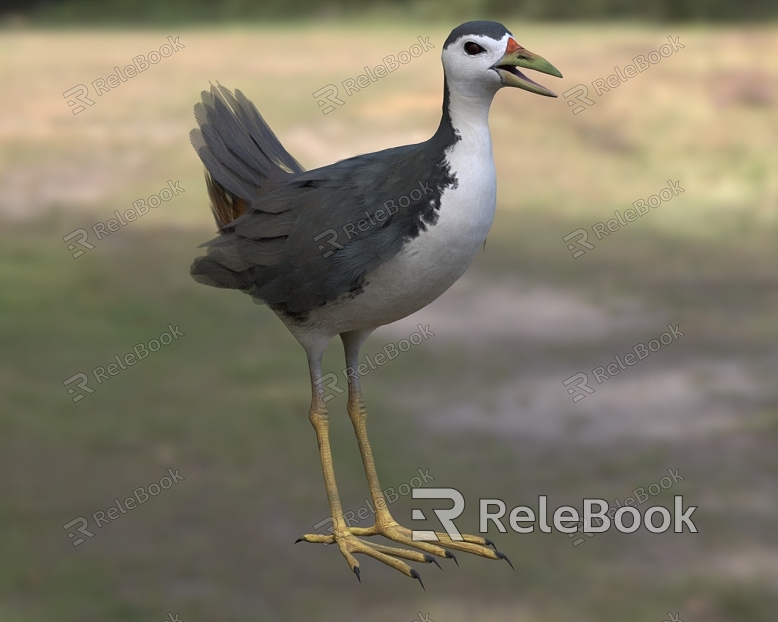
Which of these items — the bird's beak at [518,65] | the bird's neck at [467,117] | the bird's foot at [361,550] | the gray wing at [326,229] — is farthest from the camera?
the bird's foot at [361,550]

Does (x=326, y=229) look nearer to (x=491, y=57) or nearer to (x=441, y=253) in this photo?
(x=441, y=253)

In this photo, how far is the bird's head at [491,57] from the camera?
2801mm

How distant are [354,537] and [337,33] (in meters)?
19.9

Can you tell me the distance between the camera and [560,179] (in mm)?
15266

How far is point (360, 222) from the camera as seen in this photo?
3.16 meters

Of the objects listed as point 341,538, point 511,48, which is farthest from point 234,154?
point 341,538

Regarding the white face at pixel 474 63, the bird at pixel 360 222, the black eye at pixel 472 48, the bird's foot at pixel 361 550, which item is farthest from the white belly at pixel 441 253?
the bird's foot at pixel 361 550

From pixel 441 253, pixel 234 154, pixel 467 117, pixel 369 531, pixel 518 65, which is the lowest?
pixel 369 531

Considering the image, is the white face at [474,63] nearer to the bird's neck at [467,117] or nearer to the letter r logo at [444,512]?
the bird's neck at [467,117]

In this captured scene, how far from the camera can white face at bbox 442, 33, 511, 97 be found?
2832 millimetres

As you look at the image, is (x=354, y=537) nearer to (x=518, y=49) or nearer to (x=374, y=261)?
(x=374, y=261)

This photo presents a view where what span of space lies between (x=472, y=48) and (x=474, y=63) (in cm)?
4

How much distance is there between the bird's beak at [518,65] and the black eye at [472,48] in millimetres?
61

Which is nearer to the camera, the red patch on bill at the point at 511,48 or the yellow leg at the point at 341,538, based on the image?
the red patch on bill at the point at 511,48
